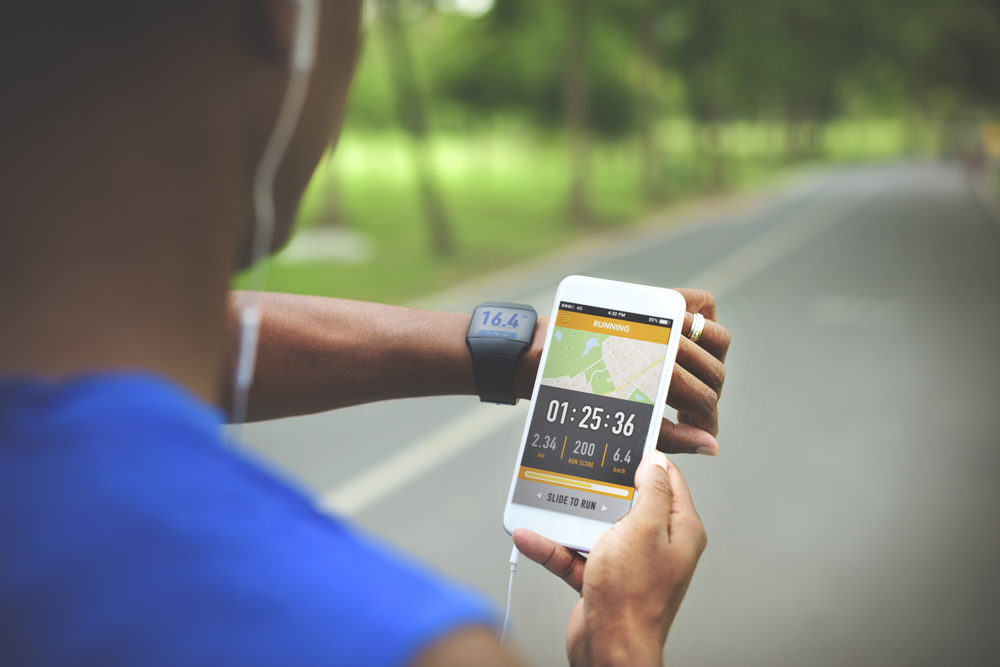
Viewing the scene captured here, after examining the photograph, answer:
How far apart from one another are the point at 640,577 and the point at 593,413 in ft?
1.16

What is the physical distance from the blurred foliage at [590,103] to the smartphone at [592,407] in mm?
1860

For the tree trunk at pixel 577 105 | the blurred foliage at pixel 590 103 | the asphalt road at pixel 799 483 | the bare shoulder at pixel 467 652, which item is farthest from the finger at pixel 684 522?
the tree trunk at pixel 577 105

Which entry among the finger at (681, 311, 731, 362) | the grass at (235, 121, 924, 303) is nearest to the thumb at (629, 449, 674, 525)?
the finger at (681, 311, 731, 362)

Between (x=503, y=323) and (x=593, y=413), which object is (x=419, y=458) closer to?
(x=503, y=323)

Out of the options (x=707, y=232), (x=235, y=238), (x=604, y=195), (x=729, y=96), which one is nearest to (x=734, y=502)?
(x=235, y=238)

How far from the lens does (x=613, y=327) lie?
1.50m

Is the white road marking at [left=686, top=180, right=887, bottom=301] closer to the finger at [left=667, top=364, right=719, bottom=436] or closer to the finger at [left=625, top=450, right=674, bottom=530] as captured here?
the finger at [left=667, top=364, right=719, bottom=436]

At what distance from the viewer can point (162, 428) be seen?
61cm

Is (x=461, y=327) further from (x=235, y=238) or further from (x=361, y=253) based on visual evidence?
(x=361, y=253)

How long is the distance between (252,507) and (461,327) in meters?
1.07

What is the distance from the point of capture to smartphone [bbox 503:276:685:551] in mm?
1372

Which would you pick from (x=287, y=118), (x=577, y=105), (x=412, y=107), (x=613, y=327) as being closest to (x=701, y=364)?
(x=613, y=327)

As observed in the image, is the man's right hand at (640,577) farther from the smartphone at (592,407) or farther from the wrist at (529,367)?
the wrist at (529,367)

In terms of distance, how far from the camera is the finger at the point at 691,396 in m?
1.46
